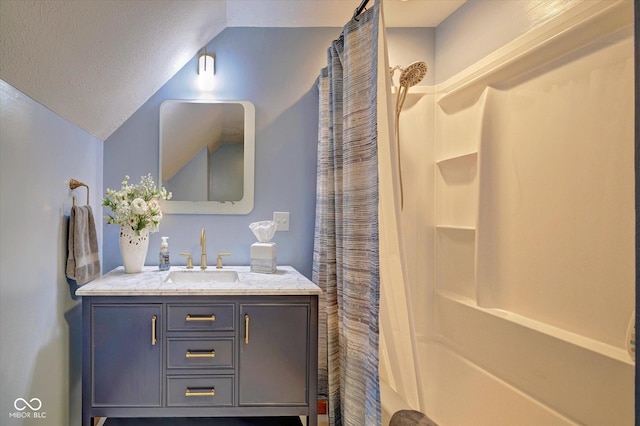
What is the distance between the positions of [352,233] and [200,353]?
2.81 feet

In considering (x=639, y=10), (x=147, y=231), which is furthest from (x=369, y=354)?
(x=147, y=231)

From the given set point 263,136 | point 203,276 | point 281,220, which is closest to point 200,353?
point 203,276

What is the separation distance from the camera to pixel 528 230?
61.2 inches

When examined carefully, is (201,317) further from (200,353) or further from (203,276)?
(203,276)

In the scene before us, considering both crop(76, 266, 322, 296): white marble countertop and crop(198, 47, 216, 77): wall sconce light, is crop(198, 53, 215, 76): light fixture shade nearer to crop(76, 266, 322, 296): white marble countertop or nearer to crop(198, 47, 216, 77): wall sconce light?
crop(198, 47, 216, 77): wall sconce light

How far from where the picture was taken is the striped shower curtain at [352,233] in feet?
4.31

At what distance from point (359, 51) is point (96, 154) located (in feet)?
5.31

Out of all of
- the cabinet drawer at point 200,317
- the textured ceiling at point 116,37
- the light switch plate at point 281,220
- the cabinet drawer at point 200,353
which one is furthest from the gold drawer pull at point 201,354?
the textured ceiling at point 116,37

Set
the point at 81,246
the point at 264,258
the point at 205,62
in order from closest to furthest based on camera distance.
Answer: the point at 81,246, the point at 264,258, the point at 205,62

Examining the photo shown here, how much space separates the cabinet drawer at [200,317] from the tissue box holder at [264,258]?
0.42m

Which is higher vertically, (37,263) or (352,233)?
(352,233)

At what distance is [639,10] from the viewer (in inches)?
21.2

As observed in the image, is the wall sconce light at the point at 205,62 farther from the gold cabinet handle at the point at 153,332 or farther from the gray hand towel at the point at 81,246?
the gold cabinet handle at the point at 153,332

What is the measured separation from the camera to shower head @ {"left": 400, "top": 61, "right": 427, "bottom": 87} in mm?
1902
